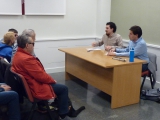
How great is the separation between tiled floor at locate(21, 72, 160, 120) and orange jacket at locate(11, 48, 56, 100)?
26.6 inches

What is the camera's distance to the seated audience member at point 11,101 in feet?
8.79

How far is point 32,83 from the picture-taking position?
280cm

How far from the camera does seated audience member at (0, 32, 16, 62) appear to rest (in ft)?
12.0

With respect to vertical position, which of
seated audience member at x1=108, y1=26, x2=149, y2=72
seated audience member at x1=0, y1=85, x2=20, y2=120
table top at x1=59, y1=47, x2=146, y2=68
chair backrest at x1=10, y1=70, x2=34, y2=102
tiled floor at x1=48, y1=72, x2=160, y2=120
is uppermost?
seated audience member at x1=108, y1=26, x2=149, y2=72

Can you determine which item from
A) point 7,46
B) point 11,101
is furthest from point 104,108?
point 7,46

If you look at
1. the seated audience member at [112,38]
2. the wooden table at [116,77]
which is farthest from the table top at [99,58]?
the seated audience member at [112,38]

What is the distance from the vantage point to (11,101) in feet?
8.96

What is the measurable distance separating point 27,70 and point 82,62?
1748mm

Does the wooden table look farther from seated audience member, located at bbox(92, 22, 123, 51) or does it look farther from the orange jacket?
the orange jacket

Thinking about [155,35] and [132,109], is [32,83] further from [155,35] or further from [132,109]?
[155,35]

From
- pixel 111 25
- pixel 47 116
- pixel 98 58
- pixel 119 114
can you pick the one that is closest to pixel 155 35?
pixel 111 25

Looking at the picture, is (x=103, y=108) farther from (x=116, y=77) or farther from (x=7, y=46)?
(x=7, y=46)

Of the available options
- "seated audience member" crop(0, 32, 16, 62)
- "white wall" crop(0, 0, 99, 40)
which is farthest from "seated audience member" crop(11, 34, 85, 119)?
"white wall" crop(0, 0, 99, 40)

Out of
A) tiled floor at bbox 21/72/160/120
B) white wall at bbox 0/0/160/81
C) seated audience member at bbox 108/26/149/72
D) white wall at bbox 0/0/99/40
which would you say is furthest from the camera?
white wall at bbox 0/0/160/81
